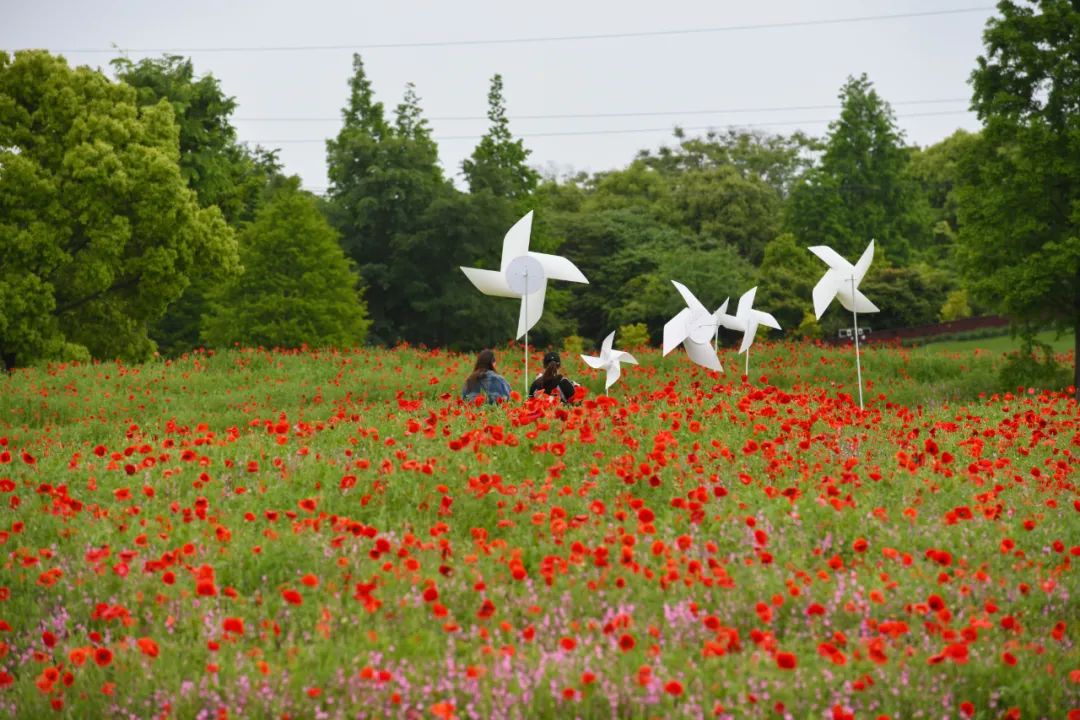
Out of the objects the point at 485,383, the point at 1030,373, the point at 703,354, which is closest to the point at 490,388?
the point at 485,383

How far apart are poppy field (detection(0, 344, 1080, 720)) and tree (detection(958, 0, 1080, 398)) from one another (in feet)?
55.4

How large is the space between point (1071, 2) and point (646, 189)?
2136 inches

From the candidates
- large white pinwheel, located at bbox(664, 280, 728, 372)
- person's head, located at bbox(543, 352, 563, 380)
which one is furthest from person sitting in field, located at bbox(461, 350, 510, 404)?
large white pinwheel, located at bbox(664, 280, 728, 372)

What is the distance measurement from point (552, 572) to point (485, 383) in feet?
24.6

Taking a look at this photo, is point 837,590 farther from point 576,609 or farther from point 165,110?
point 165,110

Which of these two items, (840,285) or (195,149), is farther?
(195,149)

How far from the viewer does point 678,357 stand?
96.8 ft

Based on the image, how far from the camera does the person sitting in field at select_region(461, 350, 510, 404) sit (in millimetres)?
14329

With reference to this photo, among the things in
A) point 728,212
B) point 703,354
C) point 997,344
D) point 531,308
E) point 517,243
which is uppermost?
point 728,212

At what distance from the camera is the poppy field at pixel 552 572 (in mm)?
5941

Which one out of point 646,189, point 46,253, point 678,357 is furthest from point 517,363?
point 646,189

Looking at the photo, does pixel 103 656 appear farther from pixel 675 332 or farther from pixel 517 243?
→ pixel 675 332

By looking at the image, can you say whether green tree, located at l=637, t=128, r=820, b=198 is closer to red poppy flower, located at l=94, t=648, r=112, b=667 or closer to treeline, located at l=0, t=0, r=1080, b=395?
treeline, located at l=0, t=0, r=1080, b=395

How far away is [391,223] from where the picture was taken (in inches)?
2092
